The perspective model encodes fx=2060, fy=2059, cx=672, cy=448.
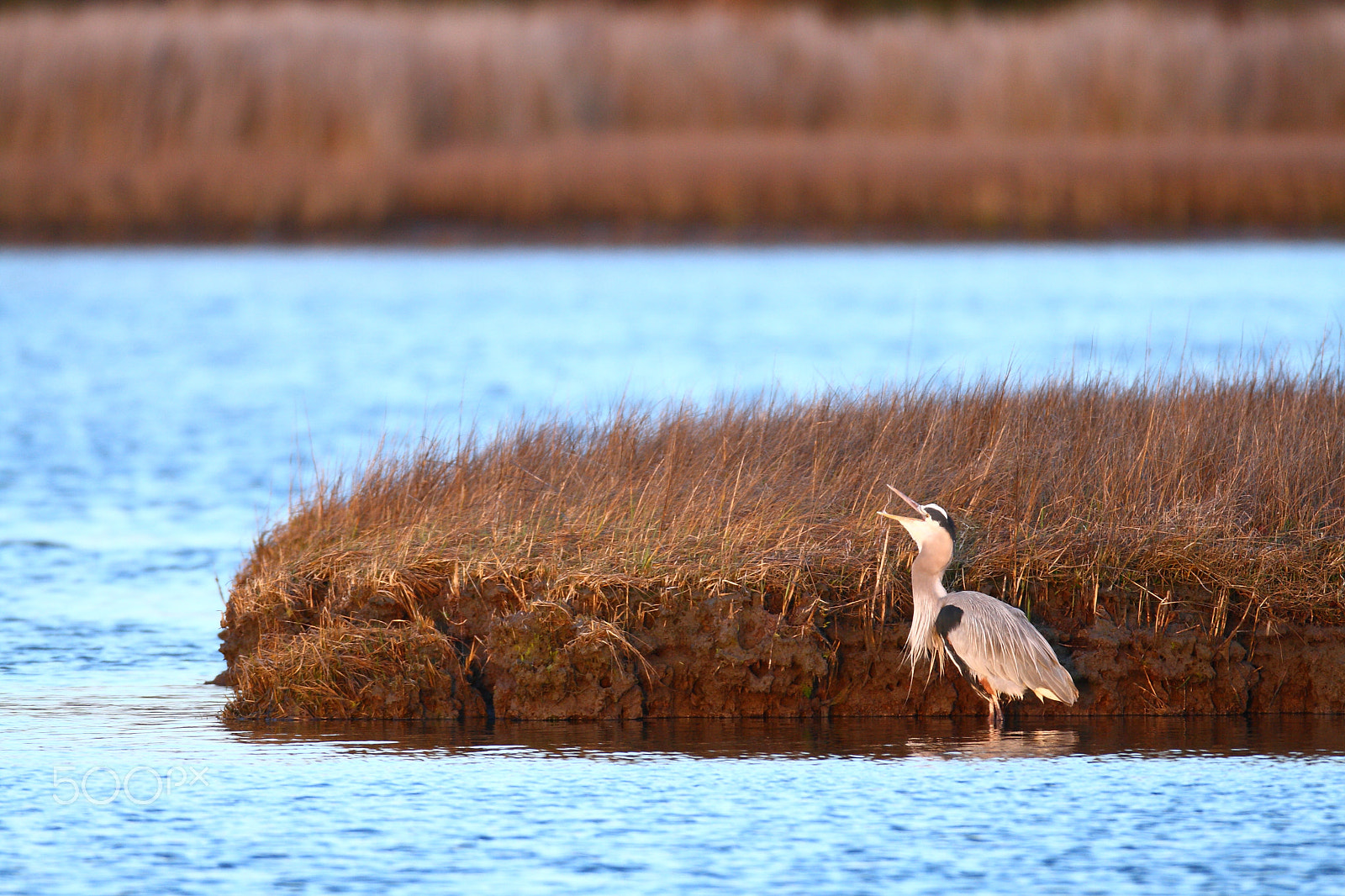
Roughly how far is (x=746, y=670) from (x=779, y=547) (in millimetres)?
629

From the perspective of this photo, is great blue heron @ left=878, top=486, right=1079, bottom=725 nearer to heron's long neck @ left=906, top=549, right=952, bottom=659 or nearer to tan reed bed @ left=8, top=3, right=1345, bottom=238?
heron's long neck @ left=906, top=549, right=952, bottom=659

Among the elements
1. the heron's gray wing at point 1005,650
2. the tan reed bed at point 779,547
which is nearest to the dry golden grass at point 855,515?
the tan reed bed at point 779,547

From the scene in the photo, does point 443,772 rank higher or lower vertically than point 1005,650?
lower

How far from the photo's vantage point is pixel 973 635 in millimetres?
9164

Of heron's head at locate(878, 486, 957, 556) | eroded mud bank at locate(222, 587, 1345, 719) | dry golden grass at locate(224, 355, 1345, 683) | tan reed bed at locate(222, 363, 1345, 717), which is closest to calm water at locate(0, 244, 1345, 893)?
eroded mud bank at locate(222, 587, 1345, 719)

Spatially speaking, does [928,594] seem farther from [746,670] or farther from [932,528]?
[746,670]

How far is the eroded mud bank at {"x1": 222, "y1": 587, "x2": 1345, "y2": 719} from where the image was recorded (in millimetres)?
9633

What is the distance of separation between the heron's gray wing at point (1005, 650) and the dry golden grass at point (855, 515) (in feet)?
1.75

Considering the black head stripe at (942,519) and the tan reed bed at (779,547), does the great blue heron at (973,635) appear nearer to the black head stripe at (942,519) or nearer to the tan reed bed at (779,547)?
the black head stripe at (942,519)

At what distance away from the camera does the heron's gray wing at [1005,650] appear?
917 centimetres

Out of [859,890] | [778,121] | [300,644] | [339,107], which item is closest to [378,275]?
[339,107]

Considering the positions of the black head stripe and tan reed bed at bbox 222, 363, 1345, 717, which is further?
tan reed bed at bbox 222, 363, 1345, 717

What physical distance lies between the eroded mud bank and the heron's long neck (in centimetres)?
27

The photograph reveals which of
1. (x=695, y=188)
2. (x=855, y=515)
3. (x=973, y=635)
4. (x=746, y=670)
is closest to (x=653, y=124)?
(x=695, y=188)
